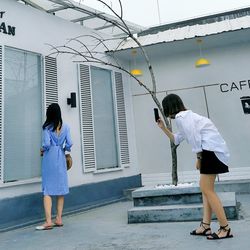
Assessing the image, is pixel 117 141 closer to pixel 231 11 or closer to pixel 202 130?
pixel 202 130

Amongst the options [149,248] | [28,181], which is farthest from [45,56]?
[149,248]

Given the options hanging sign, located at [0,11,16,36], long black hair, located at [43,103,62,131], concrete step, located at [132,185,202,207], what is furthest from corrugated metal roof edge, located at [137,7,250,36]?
concrete step, located at [132,185,202,207]

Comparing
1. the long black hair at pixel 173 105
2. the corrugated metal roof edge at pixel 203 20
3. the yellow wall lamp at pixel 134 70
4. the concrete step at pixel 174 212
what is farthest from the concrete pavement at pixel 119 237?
the corrugated metal roof edge at pixel 203 20

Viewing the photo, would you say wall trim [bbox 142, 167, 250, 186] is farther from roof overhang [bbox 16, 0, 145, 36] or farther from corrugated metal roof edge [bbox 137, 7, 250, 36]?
corrugated metal roof edge [bbox 137, 7, 250, 36]

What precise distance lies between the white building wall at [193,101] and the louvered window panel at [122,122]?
19.6 inches

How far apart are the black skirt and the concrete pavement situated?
683mm

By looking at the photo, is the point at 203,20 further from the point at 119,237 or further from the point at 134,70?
the point at 119,237

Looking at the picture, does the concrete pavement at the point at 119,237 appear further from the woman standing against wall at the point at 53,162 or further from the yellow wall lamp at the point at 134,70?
the yellow wall lamp at the point at 134,70

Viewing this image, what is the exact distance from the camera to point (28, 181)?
5227 millimetres

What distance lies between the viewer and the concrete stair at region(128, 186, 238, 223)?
4.34 metres

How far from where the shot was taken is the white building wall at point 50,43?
210 inches

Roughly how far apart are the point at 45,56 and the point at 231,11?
657 centimetres

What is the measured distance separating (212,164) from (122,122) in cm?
452

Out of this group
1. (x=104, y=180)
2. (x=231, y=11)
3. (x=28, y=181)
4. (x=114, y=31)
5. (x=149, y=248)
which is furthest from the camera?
(x=231, y=11)
